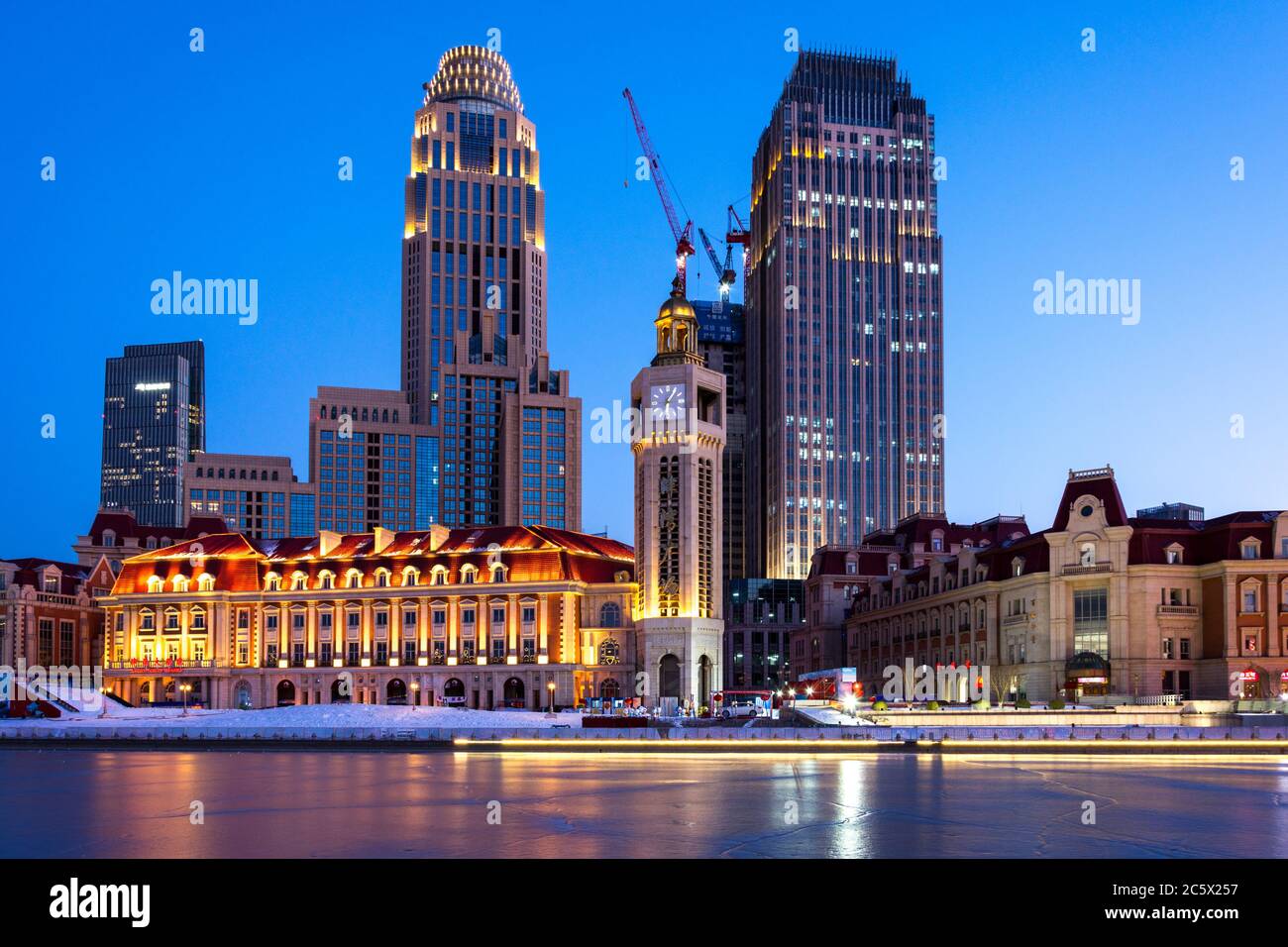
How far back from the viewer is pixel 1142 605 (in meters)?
105

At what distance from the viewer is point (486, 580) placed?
146m

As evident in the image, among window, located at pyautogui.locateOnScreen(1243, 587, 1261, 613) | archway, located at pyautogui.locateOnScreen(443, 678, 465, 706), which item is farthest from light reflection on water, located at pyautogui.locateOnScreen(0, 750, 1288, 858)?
→ archway, located at pyautogui.locateOnScreen(443, 678, 465, 706)

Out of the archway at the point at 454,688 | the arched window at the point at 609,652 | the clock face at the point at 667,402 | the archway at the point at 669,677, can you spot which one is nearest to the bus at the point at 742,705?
the archway at the point at 669,677

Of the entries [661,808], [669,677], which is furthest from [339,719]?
[661,808]

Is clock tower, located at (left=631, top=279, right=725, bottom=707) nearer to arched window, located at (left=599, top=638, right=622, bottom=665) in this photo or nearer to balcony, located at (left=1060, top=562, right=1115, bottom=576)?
arched window, located at (left=599, top=638, right=622, bottom=665)

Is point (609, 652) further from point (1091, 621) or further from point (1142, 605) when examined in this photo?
point (1142, 605)

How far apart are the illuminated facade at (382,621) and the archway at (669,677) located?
5.45m

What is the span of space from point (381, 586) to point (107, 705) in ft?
110

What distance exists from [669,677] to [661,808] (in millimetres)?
99434

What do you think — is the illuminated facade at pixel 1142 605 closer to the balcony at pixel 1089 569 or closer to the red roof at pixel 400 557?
the balcony at pixel 1089 569

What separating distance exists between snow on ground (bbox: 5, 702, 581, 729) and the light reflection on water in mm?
36280

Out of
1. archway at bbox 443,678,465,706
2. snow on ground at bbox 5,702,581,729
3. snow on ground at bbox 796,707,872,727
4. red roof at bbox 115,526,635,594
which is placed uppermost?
red roof at bbox 115,526,635,594

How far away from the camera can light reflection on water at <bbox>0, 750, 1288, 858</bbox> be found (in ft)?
98.4
